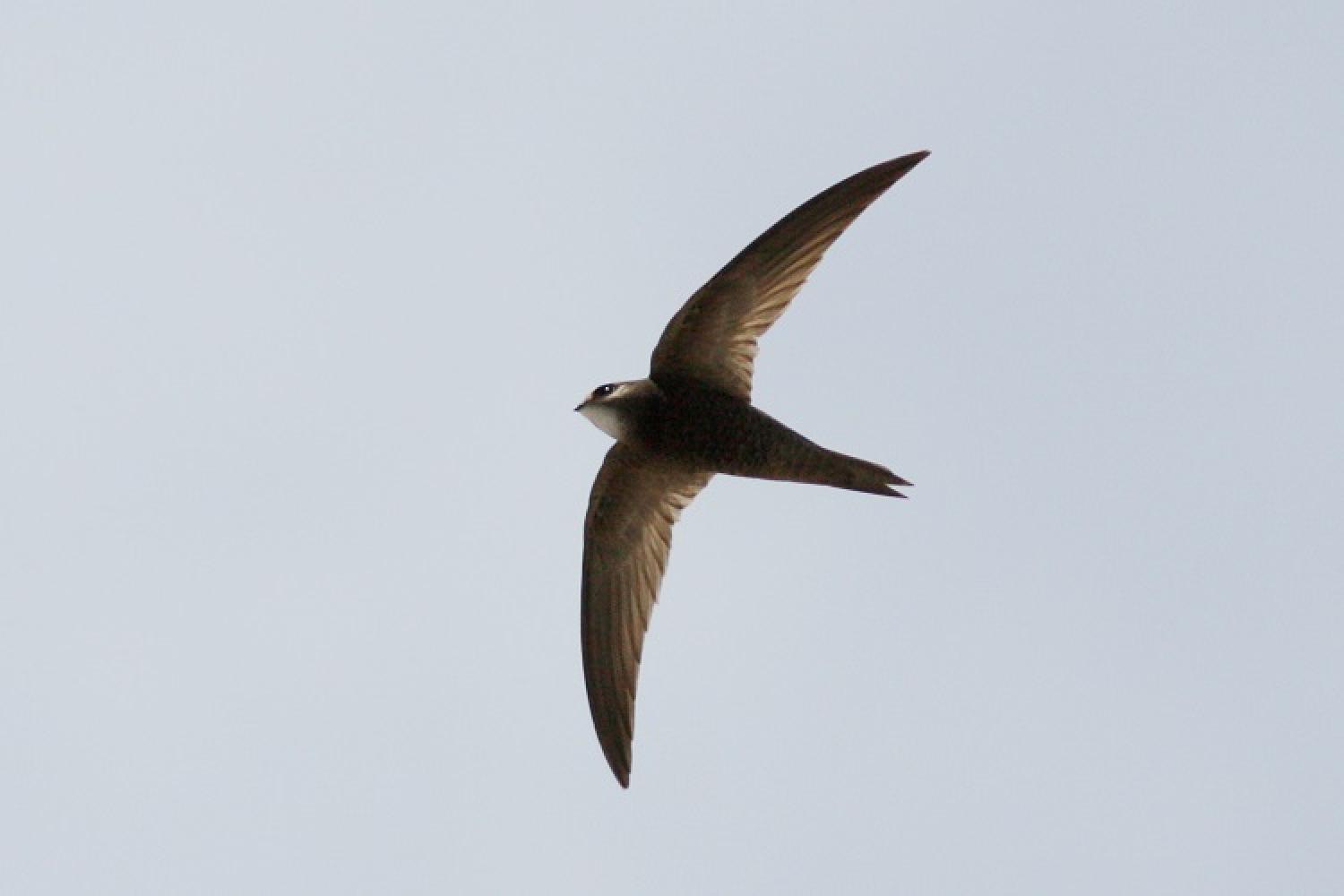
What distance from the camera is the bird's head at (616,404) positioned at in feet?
37.0

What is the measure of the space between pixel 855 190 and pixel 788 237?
429 mm

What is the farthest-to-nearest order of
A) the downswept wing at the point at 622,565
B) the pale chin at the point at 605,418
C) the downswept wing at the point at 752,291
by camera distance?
the downswept wing at the point at 622,565 → the pale chin at the point at 605,418 → the downswept wing at the point at 752,291

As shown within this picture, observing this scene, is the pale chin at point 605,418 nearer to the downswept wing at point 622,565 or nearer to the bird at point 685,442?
the bird at point 685,442

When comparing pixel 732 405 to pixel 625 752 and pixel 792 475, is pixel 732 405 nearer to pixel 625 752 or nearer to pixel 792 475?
pixel 792 475

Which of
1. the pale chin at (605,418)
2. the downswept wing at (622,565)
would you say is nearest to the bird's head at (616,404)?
the pale chin at (605,418)

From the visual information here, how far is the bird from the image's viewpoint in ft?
36.3

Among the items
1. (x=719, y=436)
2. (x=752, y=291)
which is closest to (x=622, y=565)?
(x=719, y=436)

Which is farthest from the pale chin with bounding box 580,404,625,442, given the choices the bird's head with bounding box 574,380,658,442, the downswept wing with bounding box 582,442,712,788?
the downswept wing with bounding box 582,442,712,788

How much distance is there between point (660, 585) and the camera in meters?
11.9

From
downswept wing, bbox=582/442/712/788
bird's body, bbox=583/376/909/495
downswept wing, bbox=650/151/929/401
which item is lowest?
downswept wing, bbox=582/442/712/788

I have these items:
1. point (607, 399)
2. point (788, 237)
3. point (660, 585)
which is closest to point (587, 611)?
point (660, 585)

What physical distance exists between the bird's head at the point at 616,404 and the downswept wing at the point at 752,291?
0.51 ft

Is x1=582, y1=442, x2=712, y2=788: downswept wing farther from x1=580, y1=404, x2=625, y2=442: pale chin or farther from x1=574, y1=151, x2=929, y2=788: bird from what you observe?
x1=580, y1=404, x2=625, y2=442: pale chin

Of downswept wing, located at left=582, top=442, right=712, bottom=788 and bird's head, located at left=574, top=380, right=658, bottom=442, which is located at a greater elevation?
bird's head, located at left=574, top=380, right=658, bottom=442
